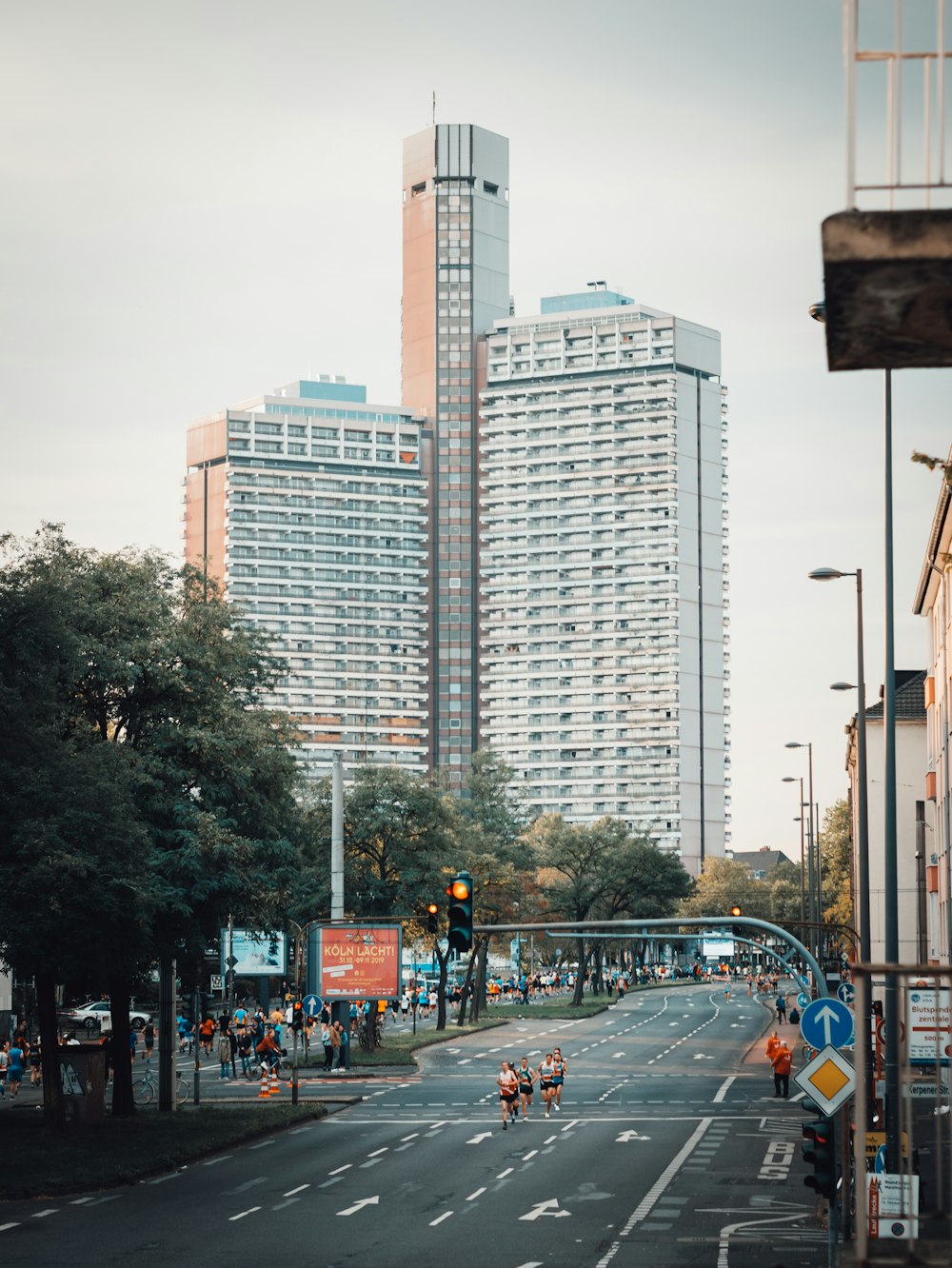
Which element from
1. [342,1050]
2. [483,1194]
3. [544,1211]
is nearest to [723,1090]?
[342,1050]

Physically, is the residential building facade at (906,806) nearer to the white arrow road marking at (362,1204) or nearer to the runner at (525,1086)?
the runner at (525,1086)

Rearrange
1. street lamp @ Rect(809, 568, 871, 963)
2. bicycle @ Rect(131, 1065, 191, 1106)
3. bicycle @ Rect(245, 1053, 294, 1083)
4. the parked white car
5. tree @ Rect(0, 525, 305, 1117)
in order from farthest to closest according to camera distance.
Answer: the parked white car
bicycle @ Rect(245, 1053, 294, 1083)
bicycle @ Rect(131, 1065, 191, 1106)
tree @ Rect(0, 525, 305, 1117)
street lamp @ Rect(809, 568, 871, 963)

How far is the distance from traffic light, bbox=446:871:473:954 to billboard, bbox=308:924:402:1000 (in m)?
30.8

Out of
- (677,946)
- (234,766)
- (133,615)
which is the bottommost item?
(677,946)

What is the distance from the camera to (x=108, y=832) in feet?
127

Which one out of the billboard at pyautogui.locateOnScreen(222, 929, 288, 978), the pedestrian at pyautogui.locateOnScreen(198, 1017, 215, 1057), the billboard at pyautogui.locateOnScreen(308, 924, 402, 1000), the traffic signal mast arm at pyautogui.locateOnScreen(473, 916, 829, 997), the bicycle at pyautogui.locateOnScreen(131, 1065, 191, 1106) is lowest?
the pedestrian at pyautogui.locateOnScreen(198, 1017, 215, 1057)

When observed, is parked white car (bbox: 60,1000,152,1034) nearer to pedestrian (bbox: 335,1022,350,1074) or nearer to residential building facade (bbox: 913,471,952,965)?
pedestrian (bbox: 335,1022,350,1074)

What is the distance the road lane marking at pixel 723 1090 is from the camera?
52.0 metres

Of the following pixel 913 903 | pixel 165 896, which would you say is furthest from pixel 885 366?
pixel 913 903

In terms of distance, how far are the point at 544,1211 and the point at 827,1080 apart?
9.14 metres

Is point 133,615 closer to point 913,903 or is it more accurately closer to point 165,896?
point 165,896

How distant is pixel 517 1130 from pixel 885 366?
130 ft

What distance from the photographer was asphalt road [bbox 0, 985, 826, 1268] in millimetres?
26922

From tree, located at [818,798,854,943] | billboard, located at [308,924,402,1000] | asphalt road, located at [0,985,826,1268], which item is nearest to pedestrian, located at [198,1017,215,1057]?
billboard, located at [308,924,402,1000]
